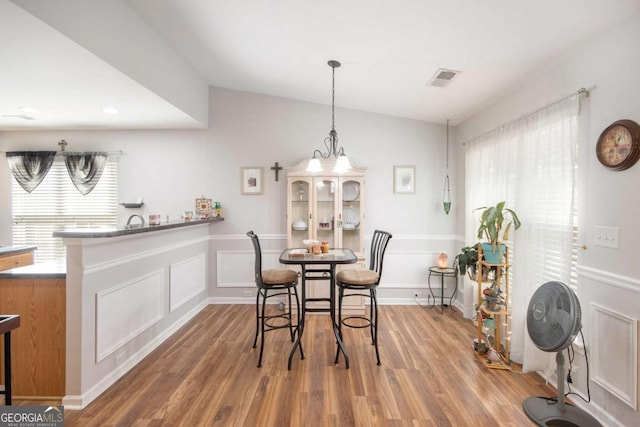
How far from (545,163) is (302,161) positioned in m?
2.55

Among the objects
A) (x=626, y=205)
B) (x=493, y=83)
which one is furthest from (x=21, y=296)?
(x=493, y=83)

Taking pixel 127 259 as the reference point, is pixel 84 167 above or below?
above

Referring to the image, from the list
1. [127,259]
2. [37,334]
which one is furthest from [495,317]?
[37,334]

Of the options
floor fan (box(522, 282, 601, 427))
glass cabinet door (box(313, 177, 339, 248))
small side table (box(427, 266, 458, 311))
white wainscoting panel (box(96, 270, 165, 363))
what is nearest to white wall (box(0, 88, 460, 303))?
small side table (box(427, 266, 458, 311))

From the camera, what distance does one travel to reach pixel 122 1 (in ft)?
7.70

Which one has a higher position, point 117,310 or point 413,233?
point 413,233

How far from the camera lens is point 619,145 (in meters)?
1.84

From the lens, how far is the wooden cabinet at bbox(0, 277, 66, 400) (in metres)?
2.11

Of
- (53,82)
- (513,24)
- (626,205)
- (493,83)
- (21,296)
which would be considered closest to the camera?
(626,205)

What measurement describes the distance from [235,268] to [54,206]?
2628mm

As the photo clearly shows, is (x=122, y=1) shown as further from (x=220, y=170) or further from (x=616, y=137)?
(x=616, y=137)

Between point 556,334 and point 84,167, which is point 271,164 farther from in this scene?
point 556,334

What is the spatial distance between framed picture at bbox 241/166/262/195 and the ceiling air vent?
2413 millimetres

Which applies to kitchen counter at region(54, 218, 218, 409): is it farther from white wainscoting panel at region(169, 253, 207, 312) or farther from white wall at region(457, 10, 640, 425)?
white wall at region(457, 10, 640, 425)
